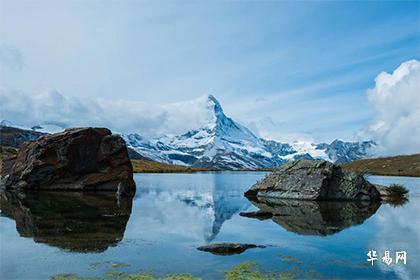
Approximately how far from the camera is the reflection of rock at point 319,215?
35.2 metres

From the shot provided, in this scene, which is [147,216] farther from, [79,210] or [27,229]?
[27,229]

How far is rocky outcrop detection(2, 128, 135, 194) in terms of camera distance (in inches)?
2662

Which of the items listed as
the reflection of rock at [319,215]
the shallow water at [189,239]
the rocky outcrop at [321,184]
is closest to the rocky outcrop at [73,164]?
the shallow water at [189,239]

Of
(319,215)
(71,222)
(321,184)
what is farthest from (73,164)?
(319,215)

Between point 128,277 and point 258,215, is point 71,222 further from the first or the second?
point 258,215

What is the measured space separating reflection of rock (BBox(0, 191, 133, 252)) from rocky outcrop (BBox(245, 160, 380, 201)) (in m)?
23.7

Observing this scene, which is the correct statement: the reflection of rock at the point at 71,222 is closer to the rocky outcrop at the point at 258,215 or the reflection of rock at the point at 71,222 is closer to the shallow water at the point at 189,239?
the shallow water at the point at 189,239

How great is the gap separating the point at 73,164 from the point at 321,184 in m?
37.8

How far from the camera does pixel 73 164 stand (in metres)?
69.6

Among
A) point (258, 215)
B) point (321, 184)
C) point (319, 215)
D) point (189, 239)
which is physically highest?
point (321, 184)

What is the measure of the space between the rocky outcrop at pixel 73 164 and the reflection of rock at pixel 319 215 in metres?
26.8

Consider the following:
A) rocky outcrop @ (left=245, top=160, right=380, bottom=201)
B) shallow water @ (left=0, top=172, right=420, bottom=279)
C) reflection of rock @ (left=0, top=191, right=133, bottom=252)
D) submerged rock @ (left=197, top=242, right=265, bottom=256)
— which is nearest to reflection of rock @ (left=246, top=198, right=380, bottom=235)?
shallow water @ (left=0, top=172, right=420, bottom=279)

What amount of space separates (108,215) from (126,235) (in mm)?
9972

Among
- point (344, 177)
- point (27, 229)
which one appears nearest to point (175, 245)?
point (27, 229)
